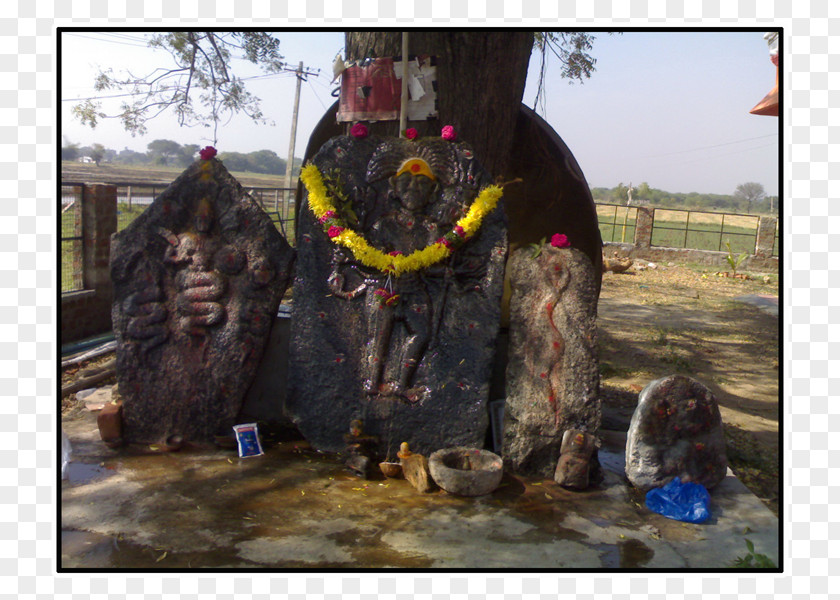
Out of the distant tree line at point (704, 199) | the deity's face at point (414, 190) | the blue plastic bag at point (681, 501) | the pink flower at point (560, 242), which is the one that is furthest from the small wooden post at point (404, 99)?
the distant tree line at point (704, 199)

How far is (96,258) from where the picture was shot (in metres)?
8.70

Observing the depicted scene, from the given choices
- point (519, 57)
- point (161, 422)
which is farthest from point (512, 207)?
point (161, 422)

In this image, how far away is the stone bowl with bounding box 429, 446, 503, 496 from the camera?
448 centimetres

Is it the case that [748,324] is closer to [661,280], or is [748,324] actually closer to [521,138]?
[661,280]

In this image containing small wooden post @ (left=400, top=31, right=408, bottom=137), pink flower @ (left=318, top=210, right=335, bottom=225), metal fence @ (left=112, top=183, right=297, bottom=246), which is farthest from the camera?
metal fence @ (left=112, top=183, right=297, bottom=246)

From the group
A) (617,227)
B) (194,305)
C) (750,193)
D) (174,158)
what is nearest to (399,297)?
(194,305)

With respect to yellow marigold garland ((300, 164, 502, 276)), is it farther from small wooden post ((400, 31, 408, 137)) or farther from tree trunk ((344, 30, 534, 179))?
small wooden post ((400, 31, 408, 137))

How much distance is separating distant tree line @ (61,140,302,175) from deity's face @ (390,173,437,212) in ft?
53.5

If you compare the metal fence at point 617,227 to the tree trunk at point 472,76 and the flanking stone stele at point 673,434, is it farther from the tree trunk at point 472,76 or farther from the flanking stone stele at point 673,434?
the flanking stone stele at point 673,434

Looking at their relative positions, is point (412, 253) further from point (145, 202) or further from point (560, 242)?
point (145, 202)

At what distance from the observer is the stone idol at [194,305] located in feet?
17.2

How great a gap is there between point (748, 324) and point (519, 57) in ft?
22.0

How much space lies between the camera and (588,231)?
743 cm

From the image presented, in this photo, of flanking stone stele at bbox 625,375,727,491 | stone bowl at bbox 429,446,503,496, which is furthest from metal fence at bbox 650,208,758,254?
stone bowl at bbox 429,446,503,496
